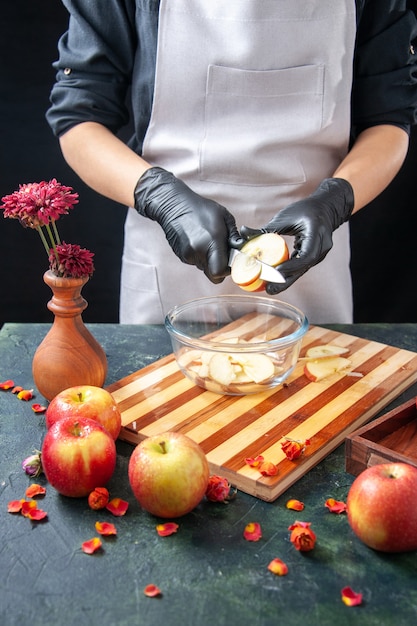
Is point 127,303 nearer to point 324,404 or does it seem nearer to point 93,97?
point 93,97

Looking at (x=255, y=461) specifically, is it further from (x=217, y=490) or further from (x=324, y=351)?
(x=324, y=351)

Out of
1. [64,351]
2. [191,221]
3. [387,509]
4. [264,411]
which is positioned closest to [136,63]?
[191,221]

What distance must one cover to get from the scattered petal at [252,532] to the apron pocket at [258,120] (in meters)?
1.02

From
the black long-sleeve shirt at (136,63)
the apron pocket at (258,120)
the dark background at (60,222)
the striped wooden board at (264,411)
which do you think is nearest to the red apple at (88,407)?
the striped wooden board at (264,411)

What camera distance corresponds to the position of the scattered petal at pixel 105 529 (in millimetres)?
1017

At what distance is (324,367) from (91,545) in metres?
0.69

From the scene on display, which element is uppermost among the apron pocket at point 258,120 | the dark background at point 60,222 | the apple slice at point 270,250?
the apron pocket at point 258,120

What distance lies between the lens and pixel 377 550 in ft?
3.23

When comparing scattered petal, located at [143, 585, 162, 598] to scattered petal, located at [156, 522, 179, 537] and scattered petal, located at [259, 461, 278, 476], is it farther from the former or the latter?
scattered petal, located at [259, 461, 278, 476]

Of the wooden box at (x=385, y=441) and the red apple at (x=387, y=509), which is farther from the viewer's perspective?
the wooden box at (x=385, y=441)

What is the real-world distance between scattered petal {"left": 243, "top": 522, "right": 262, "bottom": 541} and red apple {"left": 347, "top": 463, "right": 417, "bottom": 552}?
0.13 m

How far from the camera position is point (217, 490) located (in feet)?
3.55

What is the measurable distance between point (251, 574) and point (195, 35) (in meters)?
1.29

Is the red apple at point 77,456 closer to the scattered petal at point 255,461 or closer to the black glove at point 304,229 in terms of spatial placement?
the scattered petal at point 255,461
